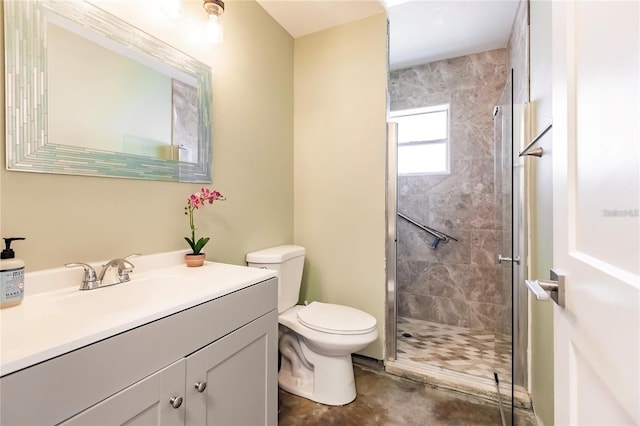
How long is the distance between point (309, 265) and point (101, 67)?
167cm

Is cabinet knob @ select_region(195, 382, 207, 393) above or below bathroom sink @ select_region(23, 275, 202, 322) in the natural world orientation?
below

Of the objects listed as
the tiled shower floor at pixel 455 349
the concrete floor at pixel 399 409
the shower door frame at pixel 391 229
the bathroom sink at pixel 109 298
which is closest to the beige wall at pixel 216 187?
the bathroom sink at pixel 109 298

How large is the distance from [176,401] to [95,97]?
1.09 meters

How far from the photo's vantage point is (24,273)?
33.7 inches

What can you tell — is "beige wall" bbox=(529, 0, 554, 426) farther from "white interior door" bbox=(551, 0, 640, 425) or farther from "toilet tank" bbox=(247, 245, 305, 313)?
"toilet tank" bbox=(247, 245, 305, 313)

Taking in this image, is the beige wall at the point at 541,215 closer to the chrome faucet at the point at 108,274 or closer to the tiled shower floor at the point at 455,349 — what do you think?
the tiled shower floor at the point at 455,349

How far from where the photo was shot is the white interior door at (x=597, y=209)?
0.39m

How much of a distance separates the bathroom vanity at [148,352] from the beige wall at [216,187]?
13 cm

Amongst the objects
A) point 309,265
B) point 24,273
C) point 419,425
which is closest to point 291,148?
point 309,265

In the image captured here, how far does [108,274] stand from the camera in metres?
1.04

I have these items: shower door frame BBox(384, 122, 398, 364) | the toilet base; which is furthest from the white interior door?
shower door frame BBox(384, 122, 398, 364)

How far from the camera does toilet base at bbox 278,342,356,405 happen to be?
164cm

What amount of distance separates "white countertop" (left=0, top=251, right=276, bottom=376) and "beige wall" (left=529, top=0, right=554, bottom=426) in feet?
4.07

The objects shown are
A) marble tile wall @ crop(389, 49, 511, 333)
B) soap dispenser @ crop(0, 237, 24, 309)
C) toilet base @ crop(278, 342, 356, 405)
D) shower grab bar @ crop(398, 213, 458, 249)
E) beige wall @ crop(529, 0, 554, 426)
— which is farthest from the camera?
shower grab bar @ crop(398, 213, 458, 249)
